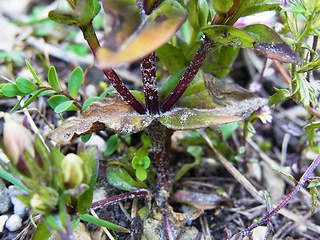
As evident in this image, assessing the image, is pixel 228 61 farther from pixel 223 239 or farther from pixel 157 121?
pixel 223 239

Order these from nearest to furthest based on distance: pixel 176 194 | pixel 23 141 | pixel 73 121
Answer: pixel 23 141
pixel 73 121
pixel 176 194

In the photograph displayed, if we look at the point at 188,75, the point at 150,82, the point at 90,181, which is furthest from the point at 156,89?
the point at 90,181

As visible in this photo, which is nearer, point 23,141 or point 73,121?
point 23,141

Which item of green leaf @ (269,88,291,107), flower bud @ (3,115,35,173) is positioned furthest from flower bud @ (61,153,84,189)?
green leaf @ (269,88,291,107)

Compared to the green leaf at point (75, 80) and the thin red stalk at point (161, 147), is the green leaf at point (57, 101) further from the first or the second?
the thin red stalk at point (161, 147)

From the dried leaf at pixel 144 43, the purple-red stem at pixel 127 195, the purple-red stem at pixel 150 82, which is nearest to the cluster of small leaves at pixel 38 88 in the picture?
the purple-red stem at pixel 150 82

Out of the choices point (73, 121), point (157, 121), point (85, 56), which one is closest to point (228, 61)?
point (157, 121)

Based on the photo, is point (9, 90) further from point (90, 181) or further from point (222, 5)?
point (222, 5)
